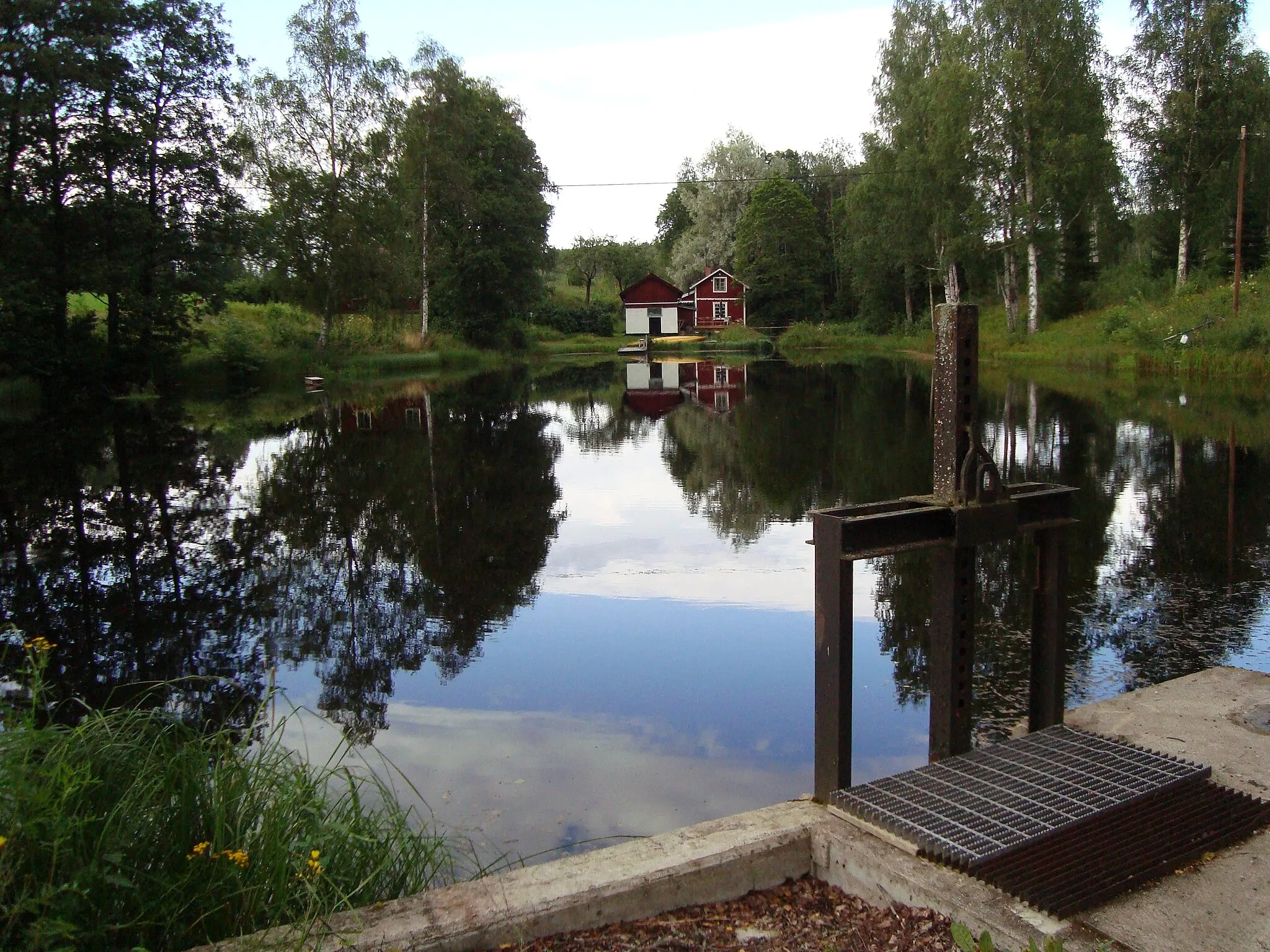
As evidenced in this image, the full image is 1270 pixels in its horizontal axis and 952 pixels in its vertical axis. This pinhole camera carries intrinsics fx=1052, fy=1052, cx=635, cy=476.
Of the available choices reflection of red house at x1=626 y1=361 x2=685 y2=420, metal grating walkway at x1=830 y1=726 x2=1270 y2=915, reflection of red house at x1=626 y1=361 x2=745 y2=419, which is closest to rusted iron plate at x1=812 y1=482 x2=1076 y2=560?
metal grating walkway at x1=830 y1=726 x2=1270 y2=915

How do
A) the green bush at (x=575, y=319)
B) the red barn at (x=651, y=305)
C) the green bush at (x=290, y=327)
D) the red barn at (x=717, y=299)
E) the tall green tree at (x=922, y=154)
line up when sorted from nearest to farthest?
the green bush at (x=290, y=327) < the tall green tree at (x=922, y=154) < the green bush at (x=575, y=319) < the red barn at (x=717, y=299) < the red barn at (x=651, y=305)

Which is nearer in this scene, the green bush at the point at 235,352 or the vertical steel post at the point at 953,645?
the vertical steel post at the point at 953,645

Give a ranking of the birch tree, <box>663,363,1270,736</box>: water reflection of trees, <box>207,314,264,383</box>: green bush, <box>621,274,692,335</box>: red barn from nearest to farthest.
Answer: <box>663,363,1270,736</box>: water reflection of trees → <box>207,314,264,383</box>: green bush → the birch tree → <box>621,274,692,335</box>: red barn

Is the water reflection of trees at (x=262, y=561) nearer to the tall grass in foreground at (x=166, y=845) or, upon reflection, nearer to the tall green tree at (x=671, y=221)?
the tall grass in foreground at (x=166, y=845)

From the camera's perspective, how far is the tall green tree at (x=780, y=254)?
64.8 m

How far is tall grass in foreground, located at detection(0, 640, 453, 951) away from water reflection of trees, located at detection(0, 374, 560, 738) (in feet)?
1.26

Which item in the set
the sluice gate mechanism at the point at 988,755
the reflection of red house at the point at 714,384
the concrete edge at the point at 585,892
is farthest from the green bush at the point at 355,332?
the concrete edge at the point at 585,892

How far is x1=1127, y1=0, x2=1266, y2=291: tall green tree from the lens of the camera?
33000 millimetres

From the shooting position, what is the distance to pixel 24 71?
990 inches

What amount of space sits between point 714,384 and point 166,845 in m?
29.1

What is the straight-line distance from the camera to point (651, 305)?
71.4 m

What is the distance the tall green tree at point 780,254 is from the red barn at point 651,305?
20.7 feet

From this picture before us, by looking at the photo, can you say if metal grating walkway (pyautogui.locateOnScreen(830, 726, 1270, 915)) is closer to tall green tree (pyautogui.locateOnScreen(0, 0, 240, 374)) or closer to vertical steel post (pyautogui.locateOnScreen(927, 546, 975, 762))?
vertical steel post (pyautogui.locateOnScreen(927, 546, 975, 762))

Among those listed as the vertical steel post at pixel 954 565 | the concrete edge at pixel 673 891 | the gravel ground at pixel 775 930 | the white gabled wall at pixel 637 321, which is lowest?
the gravel ground at pixel 775 930
